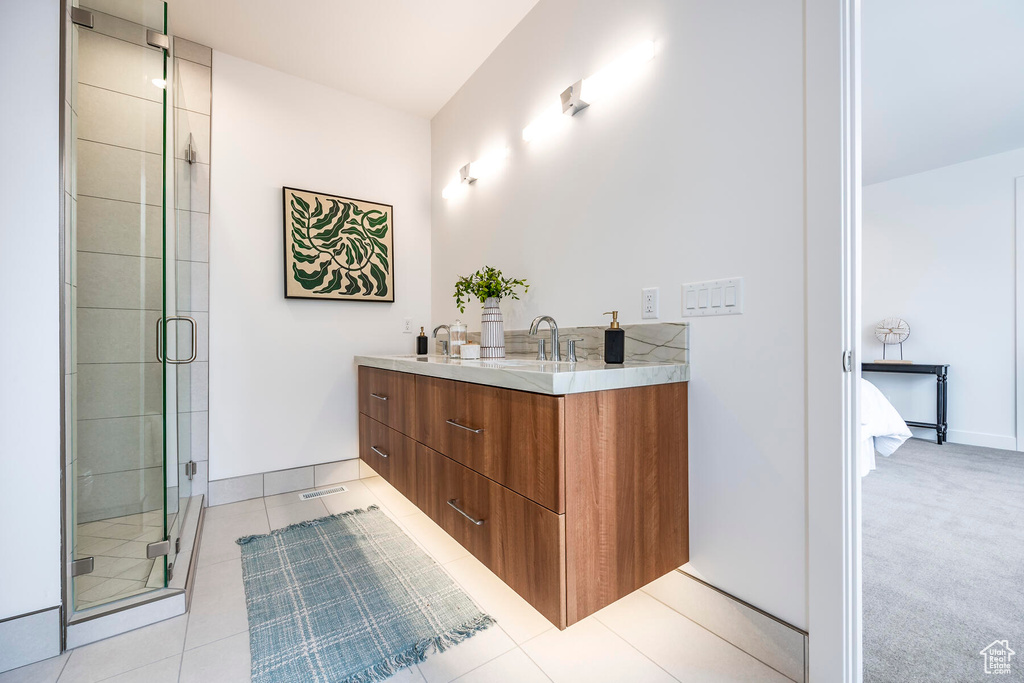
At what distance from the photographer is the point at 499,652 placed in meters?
1.28

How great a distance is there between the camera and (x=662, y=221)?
1521mm

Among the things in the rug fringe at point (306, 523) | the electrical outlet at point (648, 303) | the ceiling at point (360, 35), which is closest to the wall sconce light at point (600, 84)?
the ceiling at point (360, 35)

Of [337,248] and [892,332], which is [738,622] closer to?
[337,248]

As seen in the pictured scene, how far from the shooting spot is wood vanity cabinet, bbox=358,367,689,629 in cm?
110

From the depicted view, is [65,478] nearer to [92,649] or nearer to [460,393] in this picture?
[92,649]

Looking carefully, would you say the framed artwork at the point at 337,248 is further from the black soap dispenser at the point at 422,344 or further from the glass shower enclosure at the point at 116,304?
the glass shower enclosure at the point at 116,304

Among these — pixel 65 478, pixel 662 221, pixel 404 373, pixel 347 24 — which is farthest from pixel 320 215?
pixel 662 221


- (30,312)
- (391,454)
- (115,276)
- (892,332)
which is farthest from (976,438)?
(30,312)

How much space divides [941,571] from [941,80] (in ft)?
9.33

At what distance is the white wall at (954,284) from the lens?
12.0ft

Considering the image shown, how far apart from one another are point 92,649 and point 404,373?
1.31 meters

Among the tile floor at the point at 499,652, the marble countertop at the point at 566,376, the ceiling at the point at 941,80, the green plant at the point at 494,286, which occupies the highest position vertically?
the ceiling at the point at 941,80

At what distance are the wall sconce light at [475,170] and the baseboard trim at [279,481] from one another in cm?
199

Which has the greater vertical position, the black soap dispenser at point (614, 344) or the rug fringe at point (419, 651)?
the black soap dispenser at point (614, 344)
